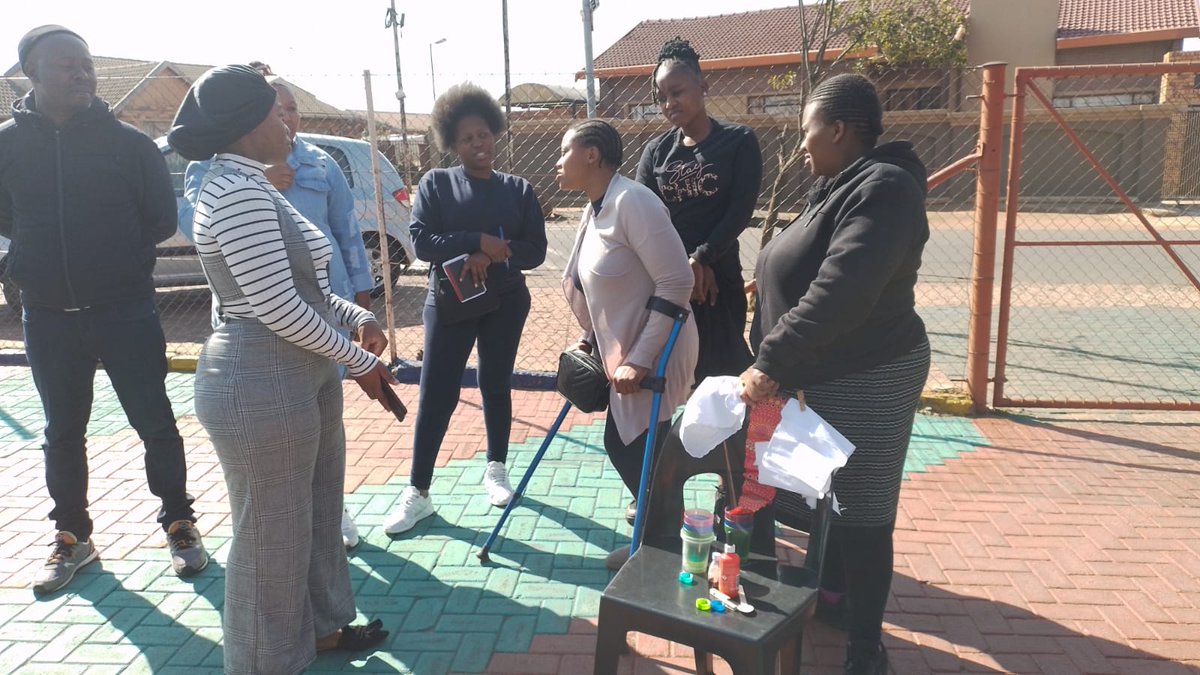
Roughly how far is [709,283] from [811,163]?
1.01 m

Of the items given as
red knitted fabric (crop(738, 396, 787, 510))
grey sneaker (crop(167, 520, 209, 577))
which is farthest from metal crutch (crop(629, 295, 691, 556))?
grey sneaker (crop(167, 520, 209, 577))

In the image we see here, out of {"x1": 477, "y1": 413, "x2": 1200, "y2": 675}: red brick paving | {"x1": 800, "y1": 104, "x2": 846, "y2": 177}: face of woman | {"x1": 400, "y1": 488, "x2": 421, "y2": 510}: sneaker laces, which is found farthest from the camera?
{"x1": 400, "y1": 488, "x2": 421, "y2": 510}: sneaker laces

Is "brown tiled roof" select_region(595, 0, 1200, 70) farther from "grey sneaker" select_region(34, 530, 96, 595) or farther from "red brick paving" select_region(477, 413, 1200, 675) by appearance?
"grey sneaker" select_region(34, 530, 96, 595)

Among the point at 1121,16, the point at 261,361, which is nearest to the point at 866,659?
the point at 261,361

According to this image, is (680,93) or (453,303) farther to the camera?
(453,303)

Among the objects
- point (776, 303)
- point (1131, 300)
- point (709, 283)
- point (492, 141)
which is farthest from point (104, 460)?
point (1131, 300)

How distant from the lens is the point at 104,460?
4.70 metres

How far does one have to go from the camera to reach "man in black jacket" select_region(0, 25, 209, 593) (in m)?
3.18

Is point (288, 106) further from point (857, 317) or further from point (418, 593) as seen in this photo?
point (857, 317)

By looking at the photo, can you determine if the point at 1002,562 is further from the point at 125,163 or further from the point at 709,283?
the point at 125,163

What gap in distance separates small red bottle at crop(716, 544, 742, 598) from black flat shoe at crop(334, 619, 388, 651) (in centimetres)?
146

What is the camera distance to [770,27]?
2770 cm

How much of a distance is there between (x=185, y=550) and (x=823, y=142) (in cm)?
304

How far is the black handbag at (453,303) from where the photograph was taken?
3672mm
